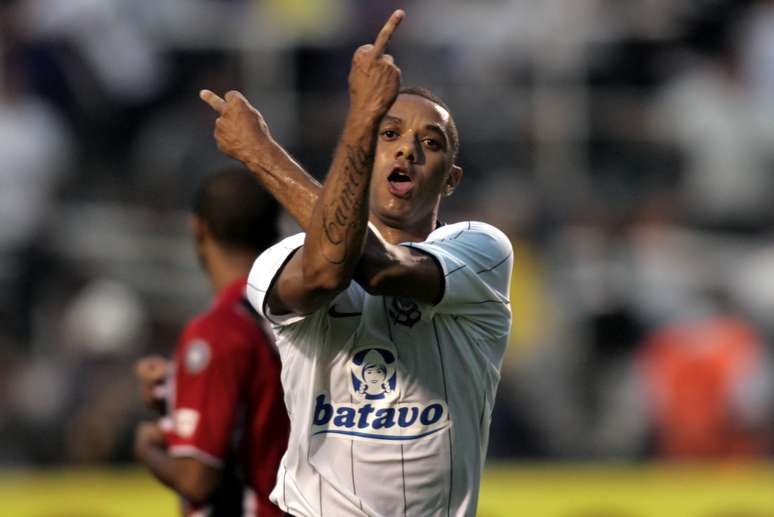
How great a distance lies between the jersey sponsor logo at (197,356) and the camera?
555 cm

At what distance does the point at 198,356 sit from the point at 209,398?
0.52 feet

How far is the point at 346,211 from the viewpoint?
3.79 metres

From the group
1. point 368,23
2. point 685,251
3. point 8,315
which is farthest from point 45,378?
point 685,251

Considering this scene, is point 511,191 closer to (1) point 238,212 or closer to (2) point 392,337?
(1) point 238,212

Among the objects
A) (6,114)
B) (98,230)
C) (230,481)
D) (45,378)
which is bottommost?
(230,481)

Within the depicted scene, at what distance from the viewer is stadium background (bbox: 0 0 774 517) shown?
35.4 ft

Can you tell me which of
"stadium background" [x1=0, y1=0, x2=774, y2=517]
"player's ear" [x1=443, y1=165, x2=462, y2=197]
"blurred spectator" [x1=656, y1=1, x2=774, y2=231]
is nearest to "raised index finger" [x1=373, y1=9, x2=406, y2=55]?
"player's ear" [x1=443, y1=165, x2=462, y2=197]

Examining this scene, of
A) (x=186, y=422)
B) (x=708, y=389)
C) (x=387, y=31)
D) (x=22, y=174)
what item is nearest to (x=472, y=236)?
(x=387, y=31)

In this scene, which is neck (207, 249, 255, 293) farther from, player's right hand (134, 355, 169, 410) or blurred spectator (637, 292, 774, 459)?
blurred spectator (637, 292, 774, 459)

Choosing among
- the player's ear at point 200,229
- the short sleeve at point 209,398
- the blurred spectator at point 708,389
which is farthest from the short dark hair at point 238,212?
the blurred spectator at point 708,389

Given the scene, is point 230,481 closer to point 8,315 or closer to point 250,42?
point 8,315

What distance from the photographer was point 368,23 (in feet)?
39.8

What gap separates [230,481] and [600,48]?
7.18 meters

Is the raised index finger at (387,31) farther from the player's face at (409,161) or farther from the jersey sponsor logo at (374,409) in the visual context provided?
the jersey sponsor logo at (374,409)
